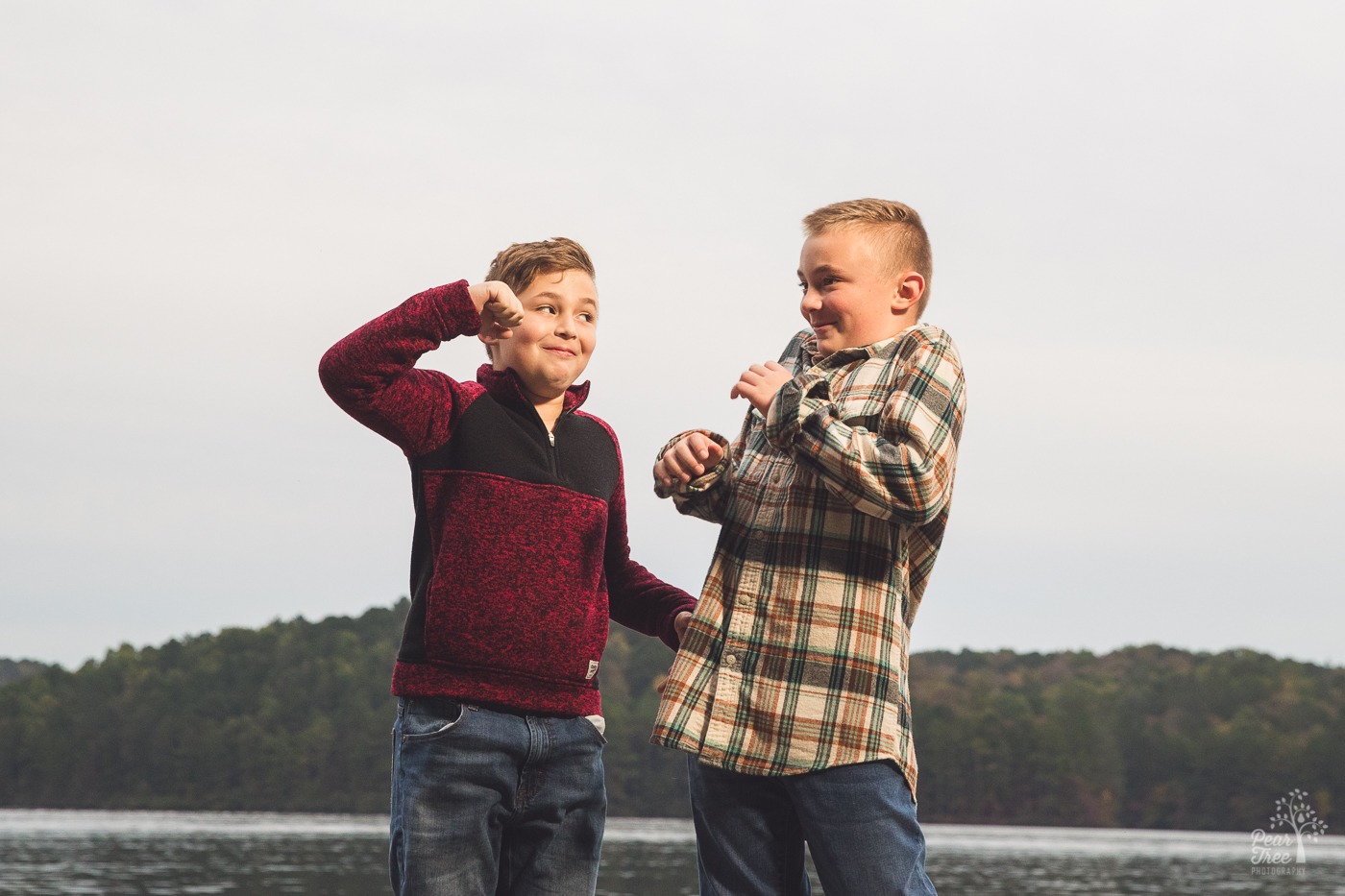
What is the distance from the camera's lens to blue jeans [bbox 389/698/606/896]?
10.9ft

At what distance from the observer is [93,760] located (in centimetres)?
10856

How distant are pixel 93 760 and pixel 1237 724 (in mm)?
78617

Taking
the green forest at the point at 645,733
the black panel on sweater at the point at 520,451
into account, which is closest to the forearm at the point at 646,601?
the black panel on sweater at the point at 520,451

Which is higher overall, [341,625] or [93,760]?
[341,625]

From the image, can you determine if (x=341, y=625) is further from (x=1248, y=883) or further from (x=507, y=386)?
(x=507, y=386)

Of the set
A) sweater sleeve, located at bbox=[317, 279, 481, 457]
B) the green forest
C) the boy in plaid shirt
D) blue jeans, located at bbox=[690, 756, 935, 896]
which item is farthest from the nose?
the green forest

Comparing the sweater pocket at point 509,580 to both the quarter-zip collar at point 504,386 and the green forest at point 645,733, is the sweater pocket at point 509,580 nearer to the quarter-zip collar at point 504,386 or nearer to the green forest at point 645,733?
the quarter-zip collar at point 504,386

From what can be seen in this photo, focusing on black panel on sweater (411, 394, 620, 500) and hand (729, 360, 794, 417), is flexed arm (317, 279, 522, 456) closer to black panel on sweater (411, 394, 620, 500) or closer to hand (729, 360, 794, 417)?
black panel on sweater (411, 394, 620, 500)

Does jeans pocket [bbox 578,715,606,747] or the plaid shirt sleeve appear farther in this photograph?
jeans pocket [bbox 578,715,606,747]

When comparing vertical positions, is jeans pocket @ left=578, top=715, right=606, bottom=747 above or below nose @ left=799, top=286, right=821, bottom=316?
below

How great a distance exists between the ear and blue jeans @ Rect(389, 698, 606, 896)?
47.8 inches

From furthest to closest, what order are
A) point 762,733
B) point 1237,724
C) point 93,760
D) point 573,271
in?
point 93,760, point 1237,724, point 573,271, point 762,733

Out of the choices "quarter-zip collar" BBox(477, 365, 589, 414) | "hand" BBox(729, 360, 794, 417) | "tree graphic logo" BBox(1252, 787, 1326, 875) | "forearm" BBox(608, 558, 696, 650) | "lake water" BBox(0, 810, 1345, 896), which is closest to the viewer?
"hand" BBox(729, 360, 794, 417)

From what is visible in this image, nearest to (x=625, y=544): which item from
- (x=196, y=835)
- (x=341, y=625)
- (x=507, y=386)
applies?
(x=507, y=386)
